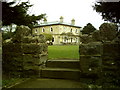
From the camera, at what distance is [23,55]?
6.96 m

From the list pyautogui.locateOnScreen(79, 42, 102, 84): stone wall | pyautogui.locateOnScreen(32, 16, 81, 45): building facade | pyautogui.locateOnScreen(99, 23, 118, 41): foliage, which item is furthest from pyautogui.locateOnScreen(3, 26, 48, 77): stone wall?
pyautogui.locateOnScreen(32, 16, 81, 45): building facade

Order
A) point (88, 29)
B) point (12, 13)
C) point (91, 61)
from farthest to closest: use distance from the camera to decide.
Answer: point (88, 29)
point (12, 13)
point (91, 61)

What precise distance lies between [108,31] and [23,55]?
374cm

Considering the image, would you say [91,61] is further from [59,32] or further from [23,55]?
[59,32]

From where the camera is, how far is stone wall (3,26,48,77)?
6891 millimetres

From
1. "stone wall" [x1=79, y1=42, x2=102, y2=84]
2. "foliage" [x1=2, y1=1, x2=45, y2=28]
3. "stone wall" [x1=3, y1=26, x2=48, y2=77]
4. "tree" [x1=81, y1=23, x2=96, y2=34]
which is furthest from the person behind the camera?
"tree" [x1=81, y1=23, x2=96, y2=34]

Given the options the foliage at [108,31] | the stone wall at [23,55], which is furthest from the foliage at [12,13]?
the foliage at [108,31]

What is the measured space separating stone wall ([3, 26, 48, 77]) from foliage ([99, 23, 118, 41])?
8.91ft

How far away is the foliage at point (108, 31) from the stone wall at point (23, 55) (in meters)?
2.72

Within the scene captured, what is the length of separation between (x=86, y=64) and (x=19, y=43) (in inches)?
123

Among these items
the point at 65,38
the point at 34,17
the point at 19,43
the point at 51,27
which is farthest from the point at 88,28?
the point at 19,43

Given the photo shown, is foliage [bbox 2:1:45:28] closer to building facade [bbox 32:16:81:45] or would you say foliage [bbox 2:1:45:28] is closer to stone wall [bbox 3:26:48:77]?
stone wall [bbox 3:26:48:77]

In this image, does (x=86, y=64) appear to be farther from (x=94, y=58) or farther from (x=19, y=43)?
(x=19, y=43)

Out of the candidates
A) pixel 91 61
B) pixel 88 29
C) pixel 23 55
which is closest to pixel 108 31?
pixel 91 61
